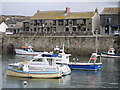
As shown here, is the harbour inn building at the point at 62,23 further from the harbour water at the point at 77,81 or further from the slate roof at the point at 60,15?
the harbour water at the point at 77,81

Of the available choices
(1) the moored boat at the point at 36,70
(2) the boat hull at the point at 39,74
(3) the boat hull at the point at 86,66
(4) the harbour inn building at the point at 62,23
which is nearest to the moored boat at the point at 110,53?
(4) the harbour inn building at the point at 62,23

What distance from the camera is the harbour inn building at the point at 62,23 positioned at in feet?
201

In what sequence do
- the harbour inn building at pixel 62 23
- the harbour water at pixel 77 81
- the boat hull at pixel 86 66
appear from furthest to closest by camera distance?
the harbour inn building at pixel 62 23 < the boat hull at pixel 86 66 < the harbour water at pixel 77 81

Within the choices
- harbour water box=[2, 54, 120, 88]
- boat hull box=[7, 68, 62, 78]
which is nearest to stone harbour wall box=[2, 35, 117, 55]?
harbour water box=[2, 54, 120, 88]

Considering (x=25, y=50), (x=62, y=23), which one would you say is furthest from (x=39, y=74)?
→ (x=62, y=23)

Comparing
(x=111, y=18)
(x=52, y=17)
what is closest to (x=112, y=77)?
(x=111, y=18)

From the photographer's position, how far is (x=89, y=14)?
62.2 meters

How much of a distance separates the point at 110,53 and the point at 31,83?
806 inches

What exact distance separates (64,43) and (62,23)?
8.24 meters

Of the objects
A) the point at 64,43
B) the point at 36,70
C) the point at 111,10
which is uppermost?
the point at 111,10

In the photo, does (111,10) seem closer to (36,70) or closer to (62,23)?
(62,23)

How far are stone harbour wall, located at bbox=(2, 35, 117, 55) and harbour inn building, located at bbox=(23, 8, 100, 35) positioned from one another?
13.3ft

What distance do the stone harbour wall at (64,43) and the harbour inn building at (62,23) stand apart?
13.3 feet

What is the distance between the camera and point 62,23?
2469 inches
